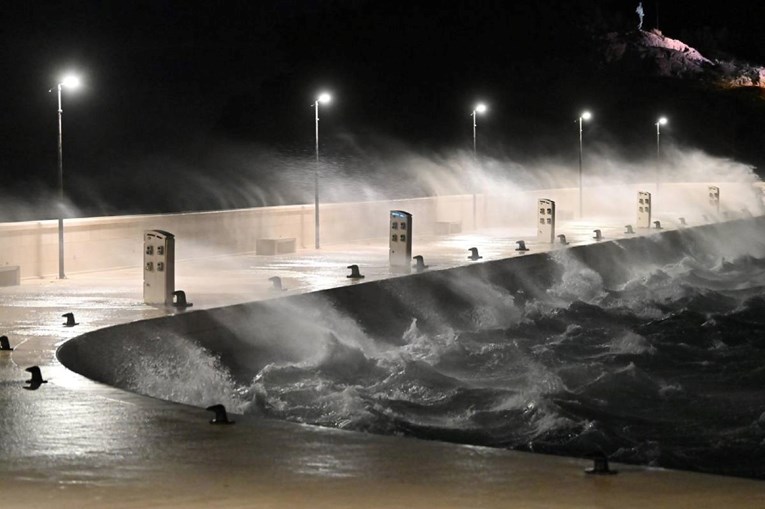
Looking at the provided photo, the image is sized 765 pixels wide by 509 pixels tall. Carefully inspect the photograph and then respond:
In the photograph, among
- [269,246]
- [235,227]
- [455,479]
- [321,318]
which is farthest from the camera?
[235,227]

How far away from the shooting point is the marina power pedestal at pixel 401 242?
27781 millimetres

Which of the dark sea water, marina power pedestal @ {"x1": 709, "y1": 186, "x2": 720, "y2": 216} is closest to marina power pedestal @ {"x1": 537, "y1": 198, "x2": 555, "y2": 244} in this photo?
the dark sea water

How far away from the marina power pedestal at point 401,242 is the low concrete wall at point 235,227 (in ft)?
15.1

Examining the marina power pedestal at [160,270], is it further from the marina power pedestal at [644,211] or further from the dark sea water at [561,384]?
the marina power pedestal at [644,211]

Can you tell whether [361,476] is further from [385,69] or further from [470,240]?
[385,69]

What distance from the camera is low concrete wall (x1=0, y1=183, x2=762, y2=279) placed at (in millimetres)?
25391

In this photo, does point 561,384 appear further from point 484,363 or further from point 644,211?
point 644,211

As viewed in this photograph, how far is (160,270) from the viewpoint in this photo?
20438 millimetres

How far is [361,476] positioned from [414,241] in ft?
93.9

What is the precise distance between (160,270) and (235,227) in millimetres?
11203

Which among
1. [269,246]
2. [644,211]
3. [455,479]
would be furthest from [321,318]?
[644,211]

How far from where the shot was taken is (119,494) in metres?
8.35

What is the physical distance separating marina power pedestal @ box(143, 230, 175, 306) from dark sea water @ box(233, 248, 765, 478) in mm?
1896

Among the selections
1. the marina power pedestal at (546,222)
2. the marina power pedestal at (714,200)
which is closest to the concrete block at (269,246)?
the marina power pedestal at (546,222)
